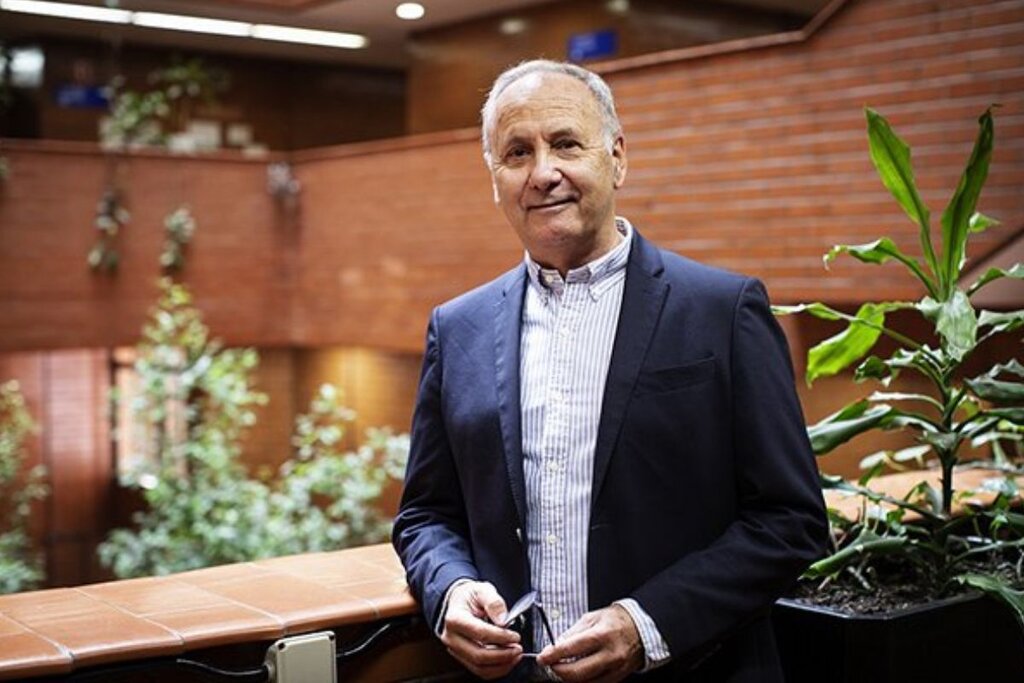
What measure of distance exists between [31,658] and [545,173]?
0.96 meters

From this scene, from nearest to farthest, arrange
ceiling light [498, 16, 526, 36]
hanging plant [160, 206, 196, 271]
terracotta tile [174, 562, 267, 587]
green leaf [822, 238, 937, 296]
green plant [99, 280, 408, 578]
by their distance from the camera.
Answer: terracotta tile [174, 562, 267, 587] → green leaf [822, 238, 937, 296] → green plant [99, 280, 408, 578] → hanging plant [160, 206, 196, 271] → ceiling light [498, 16, 526, 36]

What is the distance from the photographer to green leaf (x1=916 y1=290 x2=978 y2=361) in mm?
2383

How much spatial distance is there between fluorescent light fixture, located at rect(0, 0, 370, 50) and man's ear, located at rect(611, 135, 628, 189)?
10.4 m

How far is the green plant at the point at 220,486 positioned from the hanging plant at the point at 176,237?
5.51 ft

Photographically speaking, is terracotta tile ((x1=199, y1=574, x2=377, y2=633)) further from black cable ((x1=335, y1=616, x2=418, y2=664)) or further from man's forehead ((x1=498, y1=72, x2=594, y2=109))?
man's forehead ((x1=498, y1=72, x2=594, y2=109))

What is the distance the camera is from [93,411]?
12.4 m

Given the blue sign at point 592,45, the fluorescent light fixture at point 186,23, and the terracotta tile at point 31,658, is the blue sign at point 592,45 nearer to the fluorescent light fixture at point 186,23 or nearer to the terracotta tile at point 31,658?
the fluorescent light fixture at point 186,23

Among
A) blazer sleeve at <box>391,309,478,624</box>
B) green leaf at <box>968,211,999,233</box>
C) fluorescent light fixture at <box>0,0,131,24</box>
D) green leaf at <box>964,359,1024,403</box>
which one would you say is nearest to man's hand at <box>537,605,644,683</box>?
blazer sleeve at <box>391,309,478,624</box>

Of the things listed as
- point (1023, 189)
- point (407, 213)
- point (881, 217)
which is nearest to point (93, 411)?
point (407, 213)

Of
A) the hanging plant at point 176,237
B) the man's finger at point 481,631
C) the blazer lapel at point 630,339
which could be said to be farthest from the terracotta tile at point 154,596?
the hanging plant at point 176,237

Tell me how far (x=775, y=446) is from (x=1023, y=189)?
3.85m

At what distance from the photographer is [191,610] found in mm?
2002

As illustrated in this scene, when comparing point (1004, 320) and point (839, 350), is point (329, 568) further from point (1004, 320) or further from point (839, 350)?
point (1004, 320)

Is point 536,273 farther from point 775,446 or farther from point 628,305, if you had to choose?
point 775,446
